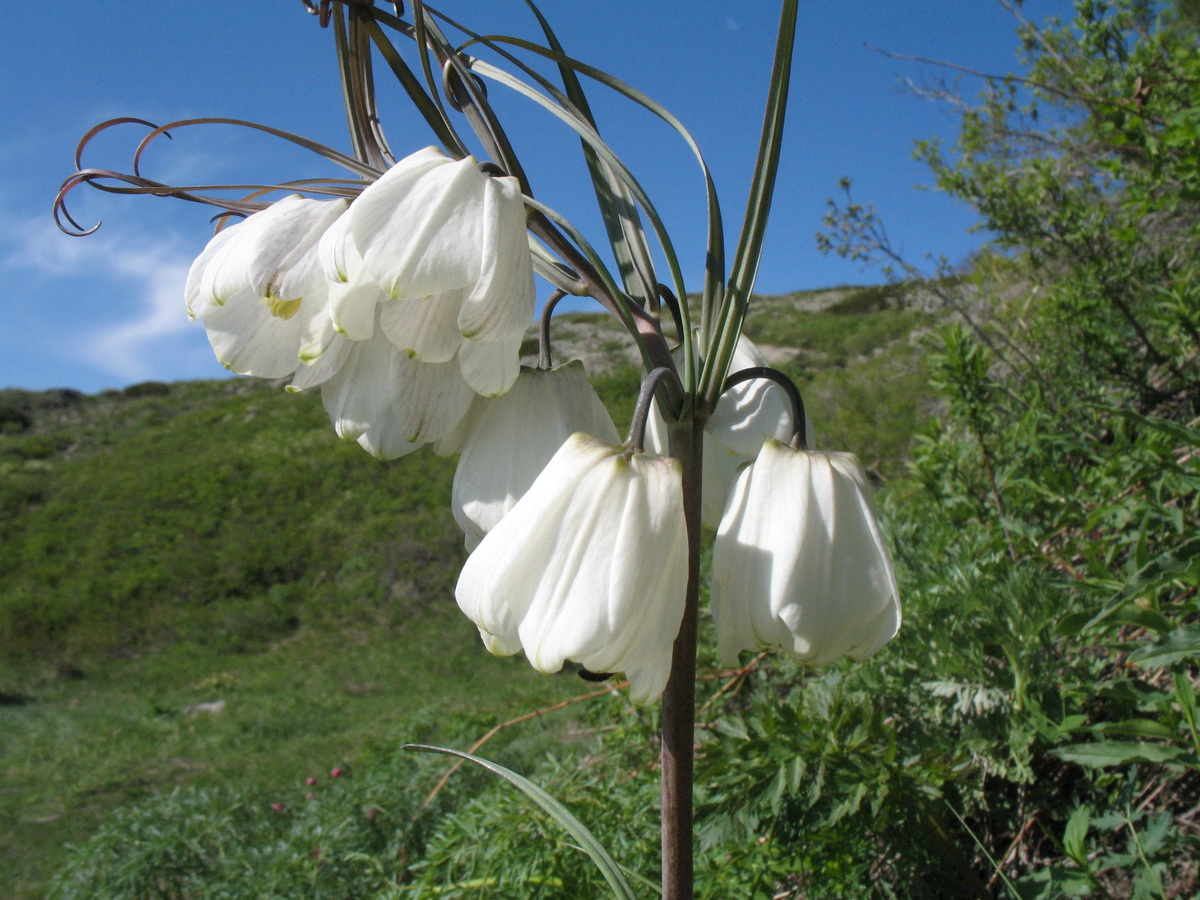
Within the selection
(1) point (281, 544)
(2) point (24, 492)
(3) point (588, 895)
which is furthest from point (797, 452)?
(2) point (24, 492)

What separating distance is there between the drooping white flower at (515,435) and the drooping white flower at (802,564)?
0.12m

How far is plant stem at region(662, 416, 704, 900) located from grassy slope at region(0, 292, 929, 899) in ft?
3.41

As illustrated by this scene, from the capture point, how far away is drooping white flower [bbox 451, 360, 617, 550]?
59 cm

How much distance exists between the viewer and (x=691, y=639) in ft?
1.92

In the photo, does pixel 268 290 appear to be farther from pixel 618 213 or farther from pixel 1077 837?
pixel 1077 837

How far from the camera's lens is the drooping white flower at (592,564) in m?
0.48

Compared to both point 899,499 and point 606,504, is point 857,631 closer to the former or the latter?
point 606,504

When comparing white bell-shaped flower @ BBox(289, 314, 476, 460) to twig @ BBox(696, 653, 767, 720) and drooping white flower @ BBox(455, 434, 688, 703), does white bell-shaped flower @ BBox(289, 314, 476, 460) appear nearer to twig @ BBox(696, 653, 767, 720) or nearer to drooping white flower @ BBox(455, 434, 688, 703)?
drooping white flower @ BBox(455, 434, 688, 703)

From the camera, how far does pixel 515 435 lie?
0.60 m

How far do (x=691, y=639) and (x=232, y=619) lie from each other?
342 inches

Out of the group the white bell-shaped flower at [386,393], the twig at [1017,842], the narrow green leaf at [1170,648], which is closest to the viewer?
the white bell-shaped flower at [386,393]

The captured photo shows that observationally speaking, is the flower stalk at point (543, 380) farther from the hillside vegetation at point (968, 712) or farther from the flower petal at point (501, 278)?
the hillside vegetation at point (968, 712)

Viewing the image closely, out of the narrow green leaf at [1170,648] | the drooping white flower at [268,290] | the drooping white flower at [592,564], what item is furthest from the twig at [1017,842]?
the drooping white flower at [268,290]

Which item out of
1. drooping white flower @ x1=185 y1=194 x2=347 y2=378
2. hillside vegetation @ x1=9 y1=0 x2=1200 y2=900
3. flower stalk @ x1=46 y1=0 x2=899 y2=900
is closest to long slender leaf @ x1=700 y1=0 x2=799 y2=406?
flower stalk @ x1=46 y1=0 x2=899 y2=900
